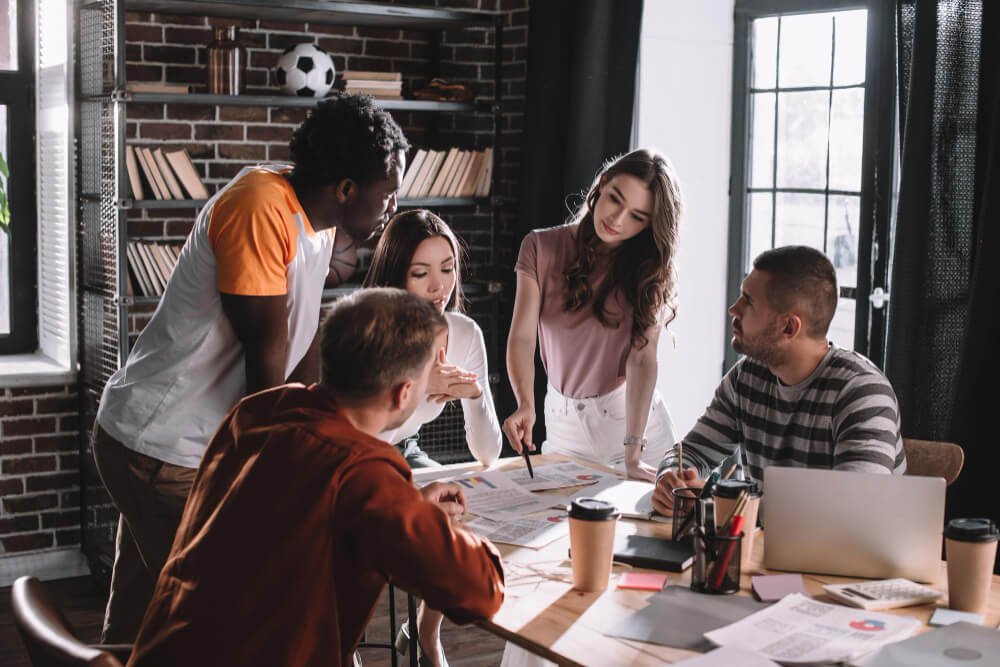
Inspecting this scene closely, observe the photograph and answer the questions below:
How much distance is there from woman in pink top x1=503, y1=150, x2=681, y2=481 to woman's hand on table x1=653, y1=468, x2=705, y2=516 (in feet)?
2.55

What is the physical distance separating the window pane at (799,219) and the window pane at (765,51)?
44 cm

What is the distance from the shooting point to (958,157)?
10.8 ft

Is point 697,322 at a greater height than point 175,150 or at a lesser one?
lesser

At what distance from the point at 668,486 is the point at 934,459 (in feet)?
2.22

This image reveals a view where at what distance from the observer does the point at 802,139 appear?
4.30 metres

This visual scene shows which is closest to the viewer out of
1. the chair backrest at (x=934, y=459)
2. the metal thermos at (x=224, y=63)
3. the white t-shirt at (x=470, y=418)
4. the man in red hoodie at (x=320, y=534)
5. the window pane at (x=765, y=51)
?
the man in red hoodie at (x=320, y=534)

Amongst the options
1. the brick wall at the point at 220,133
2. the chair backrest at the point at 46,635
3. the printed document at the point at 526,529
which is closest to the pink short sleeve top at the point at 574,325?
the printed document at the point at 526,529

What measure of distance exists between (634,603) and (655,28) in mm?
2984

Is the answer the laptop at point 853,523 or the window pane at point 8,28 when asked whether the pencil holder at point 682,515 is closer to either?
the laptop at point 853,523

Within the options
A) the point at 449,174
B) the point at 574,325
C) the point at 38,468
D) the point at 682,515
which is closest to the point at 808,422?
the point at 682,515

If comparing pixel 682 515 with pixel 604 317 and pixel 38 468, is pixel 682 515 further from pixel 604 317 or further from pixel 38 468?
pixel 38 468

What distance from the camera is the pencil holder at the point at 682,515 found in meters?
2.24

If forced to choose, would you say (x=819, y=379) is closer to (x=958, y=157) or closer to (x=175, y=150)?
(x=958, y=157)

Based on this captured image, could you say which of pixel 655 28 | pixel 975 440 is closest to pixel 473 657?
pixel 975 440
